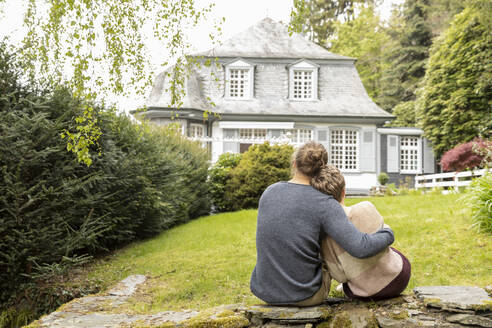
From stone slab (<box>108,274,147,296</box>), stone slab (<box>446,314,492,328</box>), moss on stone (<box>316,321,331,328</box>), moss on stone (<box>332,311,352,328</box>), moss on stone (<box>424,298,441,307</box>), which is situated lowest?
stone slab (<box>108,274,147,296</box>)

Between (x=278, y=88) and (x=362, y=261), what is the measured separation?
1757 cm

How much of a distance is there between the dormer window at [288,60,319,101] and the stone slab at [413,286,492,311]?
1706 centimetres

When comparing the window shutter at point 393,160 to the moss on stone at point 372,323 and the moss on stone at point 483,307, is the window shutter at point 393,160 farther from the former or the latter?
the moss on stone at point 372,323

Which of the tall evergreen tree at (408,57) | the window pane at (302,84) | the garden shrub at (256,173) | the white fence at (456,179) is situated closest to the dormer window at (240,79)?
the window pane at (302,84)

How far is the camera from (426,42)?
2611 cm

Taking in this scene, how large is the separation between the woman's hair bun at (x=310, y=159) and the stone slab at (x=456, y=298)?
1.23 metres

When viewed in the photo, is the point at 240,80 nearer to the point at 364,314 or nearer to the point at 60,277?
the point at 60,277

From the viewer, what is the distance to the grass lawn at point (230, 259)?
4535mm

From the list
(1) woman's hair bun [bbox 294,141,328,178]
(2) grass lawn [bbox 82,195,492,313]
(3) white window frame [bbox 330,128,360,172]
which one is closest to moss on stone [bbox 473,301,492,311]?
(1) woman's hair bun [bbox 294,141,328,178]

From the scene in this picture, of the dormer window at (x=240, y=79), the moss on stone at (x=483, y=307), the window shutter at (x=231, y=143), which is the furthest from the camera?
the dormer window at (x=240, y=79)

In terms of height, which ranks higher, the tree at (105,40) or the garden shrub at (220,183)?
the tree at (105,40)

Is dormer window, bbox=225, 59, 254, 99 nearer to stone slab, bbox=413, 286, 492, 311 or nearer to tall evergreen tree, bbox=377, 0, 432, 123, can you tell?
tall evergreen tree, bbox=377, 0, 432, 123

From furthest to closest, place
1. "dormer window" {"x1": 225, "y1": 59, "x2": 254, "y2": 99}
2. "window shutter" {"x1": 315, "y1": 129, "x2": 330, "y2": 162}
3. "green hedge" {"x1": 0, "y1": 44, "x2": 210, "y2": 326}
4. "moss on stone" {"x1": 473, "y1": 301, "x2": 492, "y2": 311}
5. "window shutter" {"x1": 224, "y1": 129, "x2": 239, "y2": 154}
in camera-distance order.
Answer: "dormer window" {"x1": 225, "y1": 59, "x2": 254, "y2": 99}
"window shutter" {"x1": 315, "y1": 129, "x2": 330, "y2": 162}
"window shutter" {"x1": 224, "y1": 129, "x2": 239, "y2": 154}
"green hedge" {"x1": 0, "y1": 44, "x2": 210, "y2": 326}
"moss on stone" {"x1": 473, "y1": 301, "x2": 492, "y2": 311}

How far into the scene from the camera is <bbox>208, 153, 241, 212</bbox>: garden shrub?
40.2 ft
